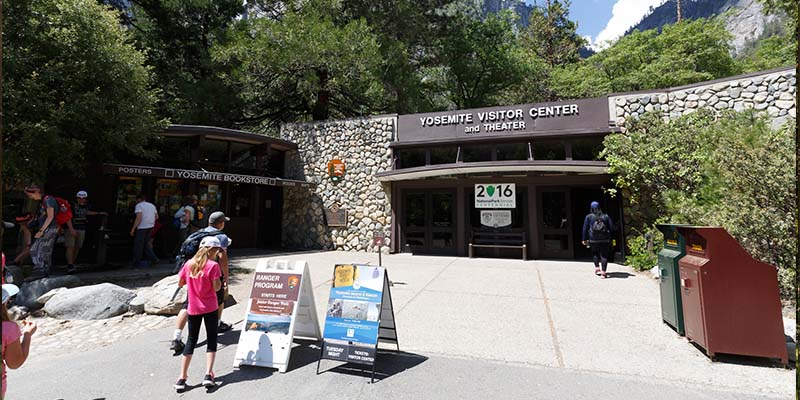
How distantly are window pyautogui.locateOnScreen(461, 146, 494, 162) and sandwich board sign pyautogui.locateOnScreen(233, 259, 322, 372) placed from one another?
896 centimetres

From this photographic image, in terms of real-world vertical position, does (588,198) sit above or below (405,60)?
below

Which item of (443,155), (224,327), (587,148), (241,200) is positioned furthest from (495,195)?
(241,200)

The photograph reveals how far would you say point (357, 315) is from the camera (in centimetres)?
416

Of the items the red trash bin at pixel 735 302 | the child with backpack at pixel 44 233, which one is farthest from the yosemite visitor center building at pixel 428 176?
the red trash bin at pixel 735 302

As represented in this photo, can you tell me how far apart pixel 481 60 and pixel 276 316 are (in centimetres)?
2127

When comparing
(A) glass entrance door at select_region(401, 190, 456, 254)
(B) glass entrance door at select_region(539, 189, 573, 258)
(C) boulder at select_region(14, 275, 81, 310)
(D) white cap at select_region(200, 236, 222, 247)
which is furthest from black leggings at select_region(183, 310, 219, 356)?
(B) glass entrance door at select_region(539, 189, 573, 258)

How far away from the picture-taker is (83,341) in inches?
196

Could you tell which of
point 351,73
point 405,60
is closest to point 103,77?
point 351,73

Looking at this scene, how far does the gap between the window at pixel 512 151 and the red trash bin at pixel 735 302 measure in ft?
25.8

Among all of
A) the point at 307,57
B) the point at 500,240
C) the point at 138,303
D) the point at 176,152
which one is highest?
the point at 307,57

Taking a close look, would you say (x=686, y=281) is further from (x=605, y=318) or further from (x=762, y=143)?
(x=762, y=143)

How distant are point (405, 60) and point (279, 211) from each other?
9.35 meters

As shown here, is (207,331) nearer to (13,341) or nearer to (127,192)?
(13,341)

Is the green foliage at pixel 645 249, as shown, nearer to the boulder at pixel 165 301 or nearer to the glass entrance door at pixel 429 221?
the glass entrance door at pixel 429 221
